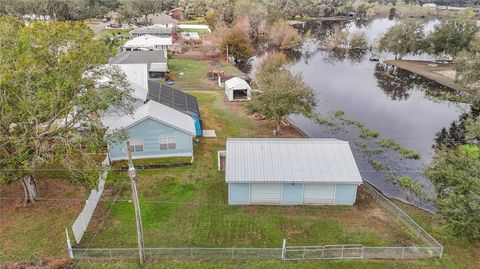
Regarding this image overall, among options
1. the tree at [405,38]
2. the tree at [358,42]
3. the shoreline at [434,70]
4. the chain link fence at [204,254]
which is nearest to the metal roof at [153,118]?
the chain link fence at [204,254]

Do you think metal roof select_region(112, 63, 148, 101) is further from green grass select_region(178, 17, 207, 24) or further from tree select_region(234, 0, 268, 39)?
green grass select_region(178, 17, 207, 24)

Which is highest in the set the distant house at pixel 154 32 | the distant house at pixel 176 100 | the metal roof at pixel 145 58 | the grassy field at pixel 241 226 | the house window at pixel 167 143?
the distant house at pixel 154 32

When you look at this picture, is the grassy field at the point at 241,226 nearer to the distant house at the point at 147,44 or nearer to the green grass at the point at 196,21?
the distant house at the point at 147,44

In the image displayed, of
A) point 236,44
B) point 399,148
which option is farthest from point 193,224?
point 236,44

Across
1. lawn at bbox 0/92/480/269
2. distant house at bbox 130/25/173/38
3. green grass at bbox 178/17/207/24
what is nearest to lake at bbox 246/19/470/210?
lawn at bbox 0/92/480/269

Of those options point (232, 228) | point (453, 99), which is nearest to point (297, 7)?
point (453, 99)

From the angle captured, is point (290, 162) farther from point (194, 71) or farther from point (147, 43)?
point (147, 43)
